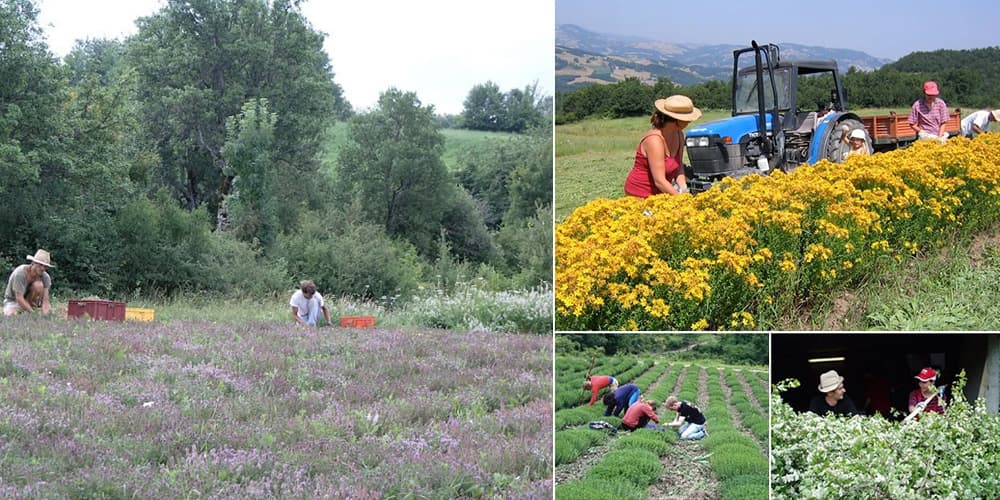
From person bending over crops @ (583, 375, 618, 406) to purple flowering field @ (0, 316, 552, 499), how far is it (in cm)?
192

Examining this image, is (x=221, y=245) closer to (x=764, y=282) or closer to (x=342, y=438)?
(x=342, y=438)

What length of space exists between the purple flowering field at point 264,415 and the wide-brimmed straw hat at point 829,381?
7.01 feet

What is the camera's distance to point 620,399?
408cm

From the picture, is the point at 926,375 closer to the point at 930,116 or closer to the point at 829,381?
the point at 829,381

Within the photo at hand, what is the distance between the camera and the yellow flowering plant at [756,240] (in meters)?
3.80

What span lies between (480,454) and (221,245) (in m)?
22.0

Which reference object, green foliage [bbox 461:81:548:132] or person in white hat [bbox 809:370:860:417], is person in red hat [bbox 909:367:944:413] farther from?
green foliage [bbox 461:81:548:132]

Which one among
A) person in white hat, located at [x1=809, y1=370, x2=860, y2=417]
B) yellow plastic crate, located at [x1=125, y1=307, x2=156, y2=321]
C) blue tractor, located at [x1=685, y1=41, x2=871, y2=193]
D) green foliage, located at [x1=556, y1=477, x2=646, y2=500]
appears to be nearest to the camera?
blue tractor, located at [x1=685, y1=41, x2=871, y2=193]

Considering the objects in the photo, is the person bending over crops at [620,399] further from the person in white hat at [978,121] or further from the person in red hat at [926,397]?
the person in white hat at [978,121]

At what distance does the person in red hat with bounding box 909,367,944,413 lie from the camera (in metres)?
4.20

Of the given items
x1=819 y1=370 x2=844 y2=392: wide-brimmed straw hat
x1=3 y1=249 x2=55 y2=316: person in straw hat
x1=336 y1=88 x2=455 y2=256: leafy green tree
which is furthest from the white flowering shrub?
x1=336 y1=88 x2=455 y2=256: leafy green tree

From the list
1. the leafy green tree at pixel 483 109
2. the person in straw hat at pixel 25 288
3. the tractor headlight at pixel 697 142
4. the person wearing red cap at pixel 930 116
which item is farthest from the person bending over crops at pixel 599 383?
the leafy green tree at pixel 483 109

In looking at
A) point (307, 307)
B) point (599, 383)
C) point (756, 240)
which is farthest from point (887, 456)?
point (307, 307)

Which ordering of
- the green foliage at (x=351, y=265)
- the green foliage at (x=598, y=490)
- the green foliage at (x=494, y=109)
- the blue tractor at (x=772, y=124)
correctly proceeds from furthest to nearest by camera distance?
the green foliage at (x=494, y=109) < the green foliage at (x=351, y=265) < the green foliage at (x=598, y=490) < the blue tractor at (x=772, y=124)
